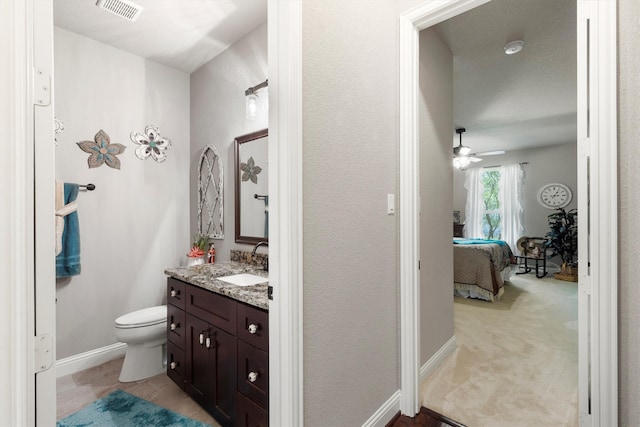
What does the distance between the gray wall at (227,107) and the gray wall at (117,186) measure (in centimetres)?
14

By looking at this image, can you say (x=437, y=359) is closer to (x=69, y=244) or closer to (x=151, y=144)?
(x=69, y=244)

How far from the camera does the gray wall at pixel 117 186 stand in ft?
7.77

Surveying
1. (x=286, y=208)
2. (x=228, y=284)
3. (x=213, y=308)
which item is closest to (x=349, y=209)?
(x=286, y=208)

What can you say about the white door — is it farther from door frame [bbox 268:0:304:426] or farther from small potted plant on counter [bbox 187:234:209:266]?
small potted plant on counter [bbox 187:234:209:266]

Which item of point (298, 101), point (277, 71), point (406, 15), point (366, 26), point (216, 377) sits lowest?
point (216, 377)

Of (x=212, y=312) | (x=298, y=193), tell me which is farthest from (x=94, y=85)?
(x=298, y=193)

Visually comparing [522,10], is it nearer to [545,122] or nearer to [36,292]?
[36,292]

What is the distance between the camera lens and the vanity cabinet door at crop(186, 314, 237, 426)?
5.28 ft

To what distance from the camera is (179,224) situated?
3.02 m

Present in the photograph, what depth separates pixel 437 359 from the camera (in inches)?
93.3

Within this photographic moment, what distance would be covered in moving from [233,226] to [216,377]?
1.25 m

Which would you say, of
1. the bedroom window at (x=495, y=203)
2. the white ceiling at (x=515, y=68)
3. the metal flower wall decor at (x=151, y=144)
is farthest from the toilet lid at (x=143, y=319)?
the bedroom window at (x=495, y=203)

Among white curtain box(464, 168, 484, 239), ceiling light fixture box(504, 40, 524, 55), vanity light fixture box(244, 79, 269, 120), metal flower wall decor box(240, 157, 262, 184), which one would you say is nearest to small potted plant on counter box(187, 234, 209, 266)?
metal flower wall decor box(240, 157, 262, 184)

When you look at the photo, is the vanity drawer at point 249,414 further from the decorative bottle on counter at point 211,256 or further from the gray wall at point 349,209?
the decorative bottle on counter at point 211,256
